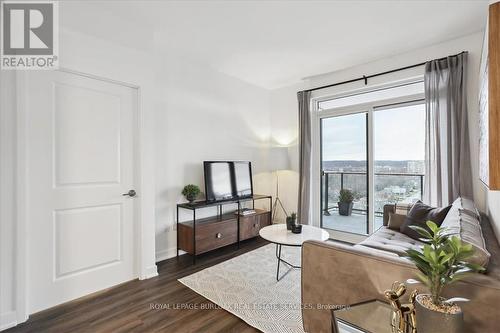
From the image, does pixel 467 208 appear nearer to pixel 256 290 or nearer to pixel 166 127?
pixel 256 290

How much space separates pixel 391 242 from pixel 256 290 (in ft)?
4.57

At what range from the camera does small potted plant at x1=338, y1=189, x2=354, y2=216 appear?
3979 mm

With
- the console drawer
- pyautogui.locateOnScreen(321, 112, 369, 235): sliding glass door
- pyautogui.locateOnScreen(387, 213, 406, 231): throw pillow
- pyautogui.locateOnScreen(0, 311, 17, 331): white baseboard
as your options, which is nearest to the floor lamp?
pyautogui.locateOnScreen(321, 112, 369, 235): sliding glass door

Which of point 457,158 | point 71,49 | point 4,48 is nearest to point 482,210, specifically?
point 457,158

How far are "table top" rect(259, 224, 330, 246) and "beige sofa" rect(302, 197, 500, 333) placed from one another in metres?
0.75

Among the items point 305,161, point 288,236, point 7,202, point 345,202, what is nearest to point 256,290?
point 288,236

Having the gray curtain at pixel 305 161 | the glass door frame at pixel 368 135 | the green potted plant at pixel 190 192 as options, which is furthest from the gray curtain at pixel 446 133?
the green potted plant at pixel 190 192

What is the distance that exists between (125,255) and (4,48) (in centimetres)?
207

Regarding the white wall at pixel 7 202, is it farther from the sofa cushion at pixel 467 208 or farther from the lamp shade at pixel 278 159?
the sofa cushion at pixel 467 208

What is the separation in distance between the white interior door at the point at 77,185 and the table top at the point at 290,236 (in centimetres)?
150

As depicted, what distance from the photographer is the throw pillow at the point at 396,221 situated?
2.85 meters

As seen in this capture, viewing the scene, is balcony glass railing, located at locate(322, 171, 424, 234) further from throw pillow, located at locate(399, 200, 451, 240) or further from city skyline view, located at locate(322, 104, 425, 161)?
throw pillow, located at locate(399, 200, 451, 240)

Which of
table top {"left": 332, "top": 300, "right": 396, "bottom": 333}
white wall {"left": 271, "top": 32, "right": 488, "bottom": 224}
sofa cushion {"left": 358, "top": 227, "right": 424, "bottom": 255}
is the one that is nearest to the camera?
table top {"left": 332, "top": 300, "right": 396, "bottom": 333}

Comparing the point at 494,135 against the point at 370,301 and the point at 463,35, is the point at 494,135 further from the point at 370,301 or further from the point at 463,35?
the point at 463,35
